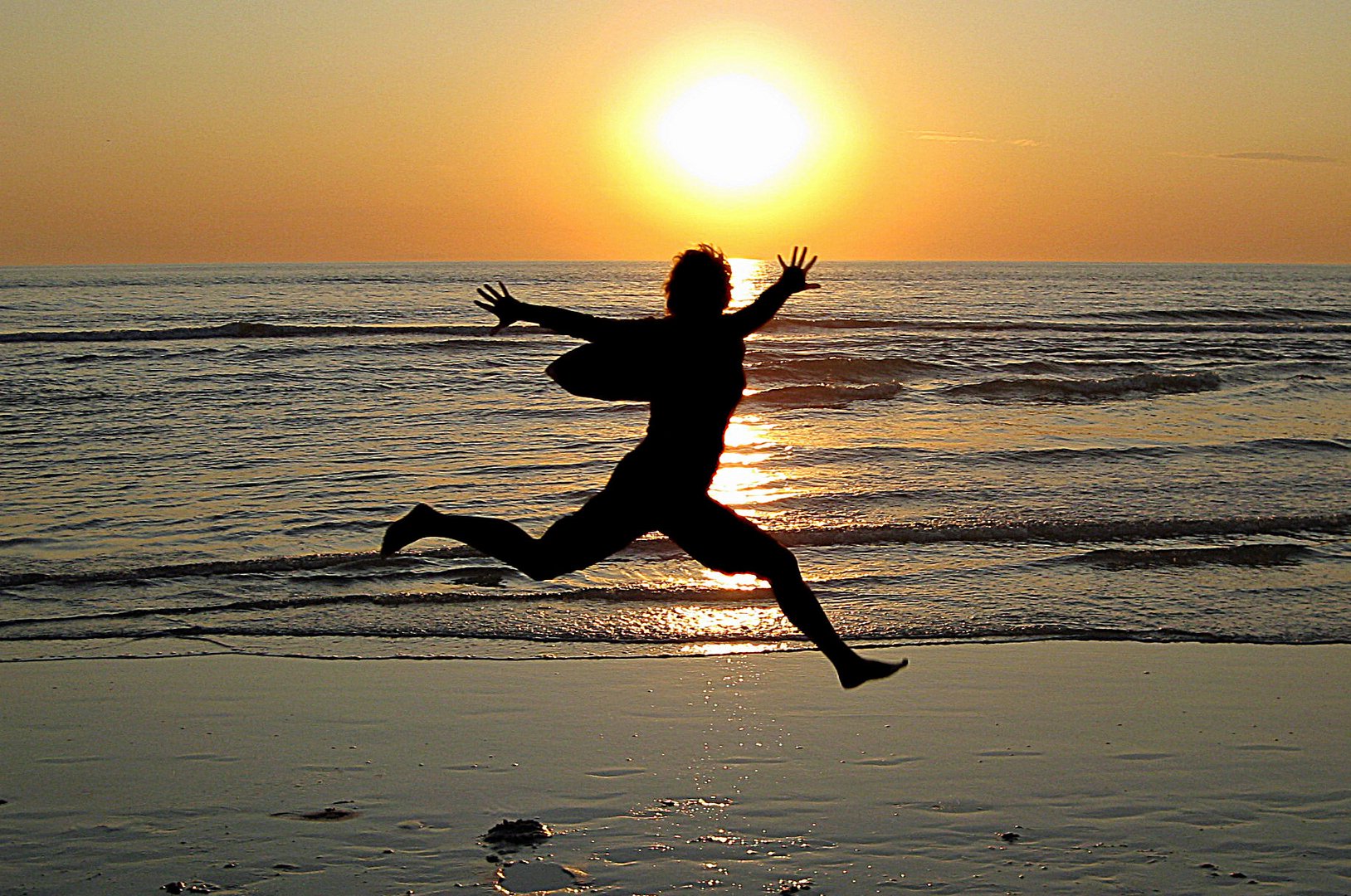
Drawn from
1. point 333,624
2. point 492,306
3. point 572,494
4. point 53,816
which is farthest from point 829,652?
point 572,494

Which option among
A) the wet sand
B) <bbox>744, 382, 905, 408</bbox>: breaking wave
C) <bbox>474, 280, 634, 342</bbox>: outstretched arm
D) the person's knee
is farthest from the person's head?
<bbox>744, 382, 905, 408</bbox>: breaking wave

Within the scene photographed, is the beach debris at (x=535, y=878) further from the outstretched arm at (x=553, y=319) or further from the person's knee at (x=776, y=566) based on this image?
the outstretched arm at (x=553, y=319)

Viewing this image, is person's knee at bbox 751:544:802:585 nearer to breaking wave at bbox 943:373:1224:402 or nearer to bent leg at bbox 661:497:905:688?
bent leg at bbox 661:497:905:688

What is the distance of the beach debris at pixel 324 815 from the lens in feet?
19.7

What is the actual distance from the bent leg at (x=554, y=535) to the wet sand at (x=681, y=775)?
4.24 feet

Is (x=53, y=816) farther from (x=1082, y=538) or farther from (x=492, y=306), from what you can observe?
(x=1082, y=538)

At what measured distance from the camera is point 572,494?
1588 cm

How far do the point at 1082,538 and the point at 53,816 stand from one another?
10145 millimetres

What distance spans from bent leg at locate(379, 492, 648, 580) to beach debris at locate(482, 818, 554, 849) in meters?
1.21

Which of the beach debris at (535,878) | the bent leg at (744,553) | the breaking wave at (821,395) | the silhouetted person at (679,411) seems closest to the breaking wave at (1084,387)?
the breaking wave at (821,395)

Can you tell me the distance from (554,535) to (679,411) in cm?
76

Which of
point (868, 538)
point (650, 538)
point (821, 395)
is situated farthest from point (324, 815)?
point (821, 395)

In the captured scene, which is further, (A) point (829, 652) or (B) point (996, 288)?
(B) point (996, 288)

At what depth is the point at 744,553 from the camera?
17.4ft
